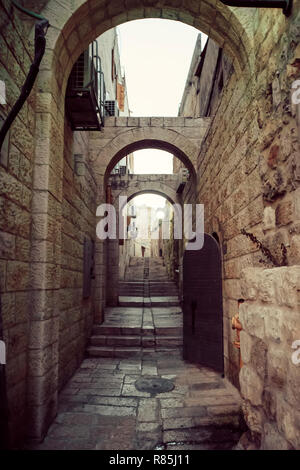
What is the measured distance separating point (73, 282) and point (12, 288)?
2.16 m

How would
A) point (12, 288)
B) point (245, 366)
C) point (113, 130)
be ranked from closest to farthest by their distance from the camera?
point (245, 366), point (12, 288), point (113, 130)

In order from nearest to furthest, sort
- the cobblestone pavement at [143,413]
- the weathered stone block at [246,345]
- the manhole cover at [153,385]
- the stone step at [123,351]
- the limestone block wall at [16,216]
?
1. the weathered stone block at [246,345]
2. the limestone block wall at [16,216]
3. the cobblestone pavement at [143,413]
4. the manhole cover at [153,385]
5. the stone step at [123,351]

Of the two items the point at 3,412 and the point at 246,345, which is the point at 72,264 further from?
the point at 246,345

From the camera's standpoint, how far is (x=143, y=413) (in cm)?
336

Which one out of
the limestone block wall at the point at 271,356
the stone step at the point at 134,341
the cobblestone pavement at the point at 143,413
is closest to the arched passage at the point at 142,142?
the stone step at the point at 134,341

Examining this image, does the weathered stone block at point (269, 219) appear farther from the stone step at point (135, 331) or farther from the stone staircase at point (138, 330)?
the stone step at point (135, 331)

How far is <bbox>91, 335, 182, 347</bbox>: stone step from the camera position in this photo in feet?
20.1

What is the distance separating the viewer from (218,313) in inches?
186

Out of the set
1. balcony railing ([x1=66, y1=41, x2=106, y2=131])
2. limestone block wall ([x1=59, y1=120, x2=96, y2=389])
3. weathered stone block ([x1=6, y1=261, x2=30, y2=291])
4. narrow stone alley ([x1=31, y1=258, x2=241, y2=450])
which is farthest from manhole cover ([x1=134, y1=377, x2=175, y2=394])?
balcony railing ([x1=66, y1=41, x2=106, y2=131])

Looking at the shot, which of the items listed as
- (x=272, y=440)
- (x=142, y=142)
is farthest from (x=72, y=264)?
(x=142, y=142)

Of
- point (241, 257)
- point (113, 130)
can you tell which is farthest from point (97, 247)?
point (241, 257)

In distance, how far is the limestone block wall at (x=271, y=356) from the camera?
5.69 ft

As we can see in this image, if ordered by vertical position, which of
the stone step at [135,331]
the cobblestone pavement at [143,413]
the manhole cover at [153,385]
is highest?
the stone step at [135,331]

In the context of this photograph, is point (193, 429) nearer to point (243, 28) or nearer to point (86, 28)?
point (243, 28)
